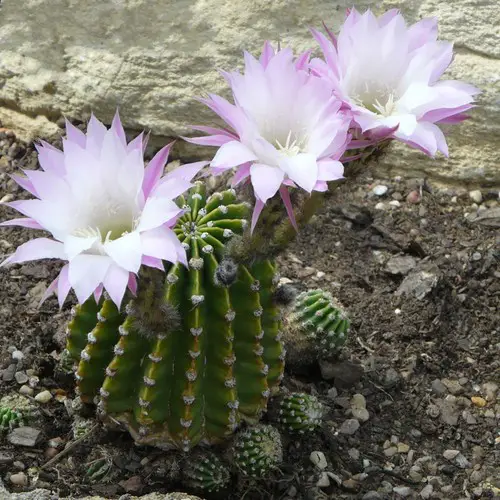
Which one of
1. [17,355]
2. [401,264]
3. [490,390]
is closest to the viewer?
[17,355]

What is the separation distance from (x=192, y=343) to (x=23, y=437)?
0.73 metres

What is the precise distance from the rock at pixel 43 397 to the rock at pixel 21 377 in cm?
8

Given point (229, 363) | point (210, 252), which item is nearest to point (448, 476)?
point (229, 363)

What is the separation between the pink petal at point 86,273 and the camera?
5.53ft

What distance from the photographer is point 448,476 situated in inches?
106

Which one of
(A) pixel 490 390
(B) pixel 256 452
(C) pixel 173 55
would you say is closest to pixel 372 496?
(B) pixel 256 452

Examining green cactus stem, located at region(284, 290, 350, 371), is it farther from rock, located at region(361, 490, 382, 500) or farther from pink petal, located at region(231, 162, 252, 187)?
pink petal, located at region(231, 162, 252, 187)

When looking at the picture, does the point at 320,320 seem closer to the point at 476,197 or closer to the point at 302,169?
the point at 302,169

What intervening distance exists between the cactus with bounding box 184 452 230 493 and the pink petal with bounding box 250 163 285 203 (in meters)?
1.00

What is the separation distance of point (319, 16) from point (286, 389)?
1722mm

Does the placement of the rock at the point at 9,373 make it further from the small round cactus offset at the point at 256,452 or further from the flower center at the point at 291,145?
the flower center at the point at 291,145

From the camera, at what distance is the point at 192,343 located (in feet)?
7.22

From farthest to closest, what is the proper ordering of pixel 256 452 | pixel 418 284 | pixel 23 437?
pixel 418 284 < pixel 23 437 < pixel 256 452

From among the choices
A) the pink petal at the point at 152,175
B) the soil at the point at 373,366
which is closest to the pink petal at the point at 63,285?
the pink petal at the point at 152,175
